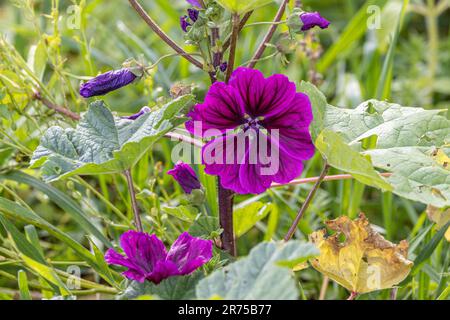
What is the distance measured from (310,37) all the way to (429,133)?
619mm

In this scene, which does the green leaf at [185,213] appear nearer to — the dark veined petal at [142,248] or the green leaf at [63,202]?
the dark veined petal at [142,248]

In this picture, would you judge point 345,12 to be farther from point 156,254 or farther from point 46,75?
point 156,254

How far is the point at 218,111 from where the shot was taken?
80cm

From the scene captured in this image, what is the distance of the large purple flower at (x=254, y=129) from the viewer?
80cm

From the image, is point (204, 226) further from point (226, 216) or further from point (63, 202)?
point (63, 202)

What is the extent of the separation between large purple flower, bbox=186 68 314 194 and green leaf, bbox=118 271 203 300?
12 centimetres

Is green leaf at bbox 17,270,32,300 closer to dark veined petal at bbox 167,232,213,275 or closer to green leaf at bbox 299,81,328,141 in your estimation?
dark veined petal at bbox 167,232,213,275

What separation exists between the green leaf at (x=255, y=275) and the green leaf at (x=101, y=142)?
0.17 metres

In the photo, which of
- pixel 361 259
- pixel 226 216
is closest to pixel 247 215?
pixel 226 216

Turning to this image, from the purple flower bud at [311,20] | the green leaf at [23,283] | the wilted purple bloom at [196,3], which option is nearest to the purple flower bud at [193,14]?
the wilted purple bloom at [196,3]

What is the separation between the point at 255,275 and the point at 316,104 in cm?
29

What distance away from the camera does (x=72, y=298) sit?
2.50 ft

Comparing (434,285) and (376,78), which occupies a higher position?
(376,78)
